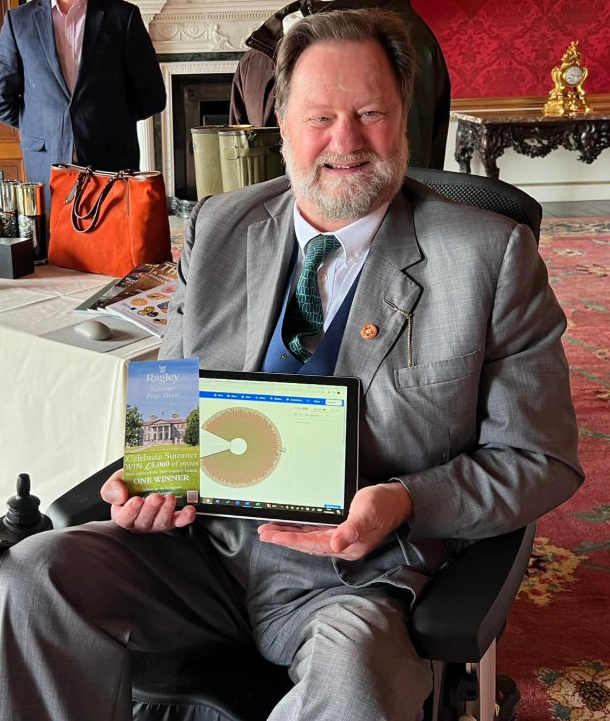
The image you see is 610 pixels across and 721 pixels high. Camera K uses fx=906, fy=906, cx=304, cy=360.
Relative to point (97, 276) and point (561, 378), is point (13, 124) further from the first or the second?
point (561, 378)

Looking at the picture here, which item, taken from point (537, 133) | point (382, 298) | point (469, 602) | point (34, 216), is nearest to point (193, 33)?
point (537, 133)

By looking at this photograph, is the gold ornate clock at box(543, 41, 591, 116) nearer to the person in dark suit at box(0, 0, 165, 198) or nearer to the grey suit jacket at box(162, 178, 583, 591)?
the person in dark suit at box(0, 0, 165, 198)

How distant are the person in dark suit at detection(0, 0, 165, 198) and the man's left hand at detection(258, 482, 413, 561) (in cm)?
259

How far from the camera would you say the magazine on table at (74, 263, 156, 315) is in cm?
204

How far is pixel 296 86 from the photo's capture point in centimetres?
153

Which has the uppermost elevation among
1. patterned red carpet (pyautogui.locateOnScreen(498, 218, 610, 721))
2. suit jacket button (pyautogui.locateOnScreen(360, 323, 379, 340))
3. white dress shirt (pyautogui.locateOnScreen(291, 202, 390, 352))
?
white dress shirt (pyautogui.locateOnScreen(291, 202, 390, 352))

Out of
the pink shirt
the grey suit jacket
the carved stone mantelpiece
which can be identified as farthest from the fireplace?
the grey suit jacket

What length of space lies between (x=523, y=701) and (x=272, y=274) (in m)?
1.07

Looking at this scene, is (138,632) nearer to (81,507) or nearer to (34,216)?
(81,507)

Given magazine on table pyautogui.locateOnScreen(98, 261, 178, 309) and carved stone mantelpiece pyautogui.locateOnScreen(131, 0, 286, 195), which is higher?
carved stone mantelpiece pyautogui.locateOnScreen(131, 0, 286, 195)

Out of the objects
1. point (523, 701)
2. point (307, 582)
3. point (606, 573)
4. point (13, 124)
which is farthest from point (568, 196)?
point (307, 582)

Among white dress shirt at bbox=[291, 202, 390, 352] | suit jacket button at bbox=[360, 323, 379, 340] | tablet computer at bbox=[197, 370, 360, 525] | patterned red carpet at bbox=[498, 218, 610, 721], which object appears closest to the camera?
tablet computer at bbox=[197, 370, 360, 525]

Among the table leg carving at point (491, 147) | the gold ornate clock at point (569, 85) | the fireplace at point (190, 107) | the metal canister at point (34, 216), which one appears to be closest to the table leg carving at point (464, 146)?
the table leg carving at point (491, 147)

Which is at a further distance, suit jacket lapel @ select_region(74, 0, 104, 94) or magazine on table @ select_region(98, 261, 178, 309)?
suit jacket lapel @ select_region(74, 0, 104, 94)
